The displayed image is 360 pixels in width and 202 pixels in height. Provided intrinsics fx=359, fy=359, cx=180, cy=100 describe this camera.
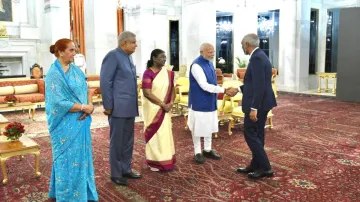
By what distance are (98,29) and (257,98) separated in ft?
28.8

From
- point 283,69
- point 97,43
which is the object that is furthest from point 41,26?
point 283,69

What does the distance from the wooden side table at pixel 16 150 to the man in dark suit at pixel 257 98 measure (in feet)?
7.74

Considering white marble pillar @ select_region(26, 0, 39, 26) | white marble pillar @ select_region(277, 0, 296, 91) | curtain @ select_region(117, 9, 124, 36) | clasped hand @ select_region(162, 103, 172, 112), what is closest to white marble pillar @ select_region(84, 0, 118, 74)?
white marble pillar @ select_region(26, 0, 39, 26)

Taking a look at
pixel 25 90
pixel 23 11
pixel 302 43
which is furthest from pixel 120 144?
pixel 23 11

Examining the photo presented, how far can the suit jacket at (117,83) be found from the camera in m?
3.59

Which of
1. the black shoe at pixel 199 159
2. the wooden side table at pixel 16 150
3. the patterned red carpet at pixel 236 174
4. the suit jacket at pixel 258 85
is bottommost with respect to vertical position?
the patterned red carpet at pixel 236 174

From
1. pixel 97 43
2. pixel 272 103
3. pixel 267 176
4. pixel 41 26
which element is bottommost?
pixel 267 176

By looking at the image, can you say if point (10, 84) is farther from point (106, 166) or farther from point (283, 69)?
point (283, 69)

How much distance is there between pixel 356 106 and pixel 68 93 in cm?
848

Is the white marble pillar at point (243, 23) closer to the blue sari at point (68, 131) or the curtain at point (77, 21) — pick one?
the curtain at point (77, 21)

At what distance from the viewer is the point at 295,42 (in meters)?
12.8

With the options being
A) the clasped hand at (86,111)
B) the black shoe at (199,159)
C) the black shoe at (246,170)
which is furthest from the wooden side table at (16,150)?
the black shoe at (246,170)

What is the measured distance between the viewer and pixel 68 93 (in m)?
2.93

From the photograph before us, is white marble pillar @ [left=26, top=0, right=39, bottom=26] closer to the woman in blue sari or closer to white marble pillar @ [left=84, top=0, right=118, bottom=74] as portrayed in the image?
white marble pillar @ [left=84, top=0, right=118, bottom=74]
